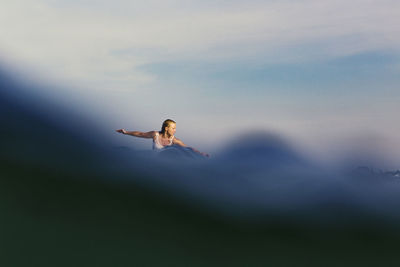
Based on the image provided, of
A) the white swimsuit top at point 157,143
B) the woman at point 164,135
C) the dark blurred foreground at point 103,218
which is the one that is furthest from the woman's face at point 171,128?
the dark blurred foreground at point 103,218

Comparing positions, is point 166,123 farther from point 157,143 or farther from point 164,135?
point 157,143

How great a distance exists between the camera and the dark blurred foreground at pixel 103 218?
1055cm

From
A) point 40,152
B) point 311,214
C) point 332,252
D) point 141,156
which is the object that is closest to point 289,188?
point 311,214

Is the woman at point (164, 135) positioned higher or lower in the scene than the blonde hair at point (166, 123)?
lower

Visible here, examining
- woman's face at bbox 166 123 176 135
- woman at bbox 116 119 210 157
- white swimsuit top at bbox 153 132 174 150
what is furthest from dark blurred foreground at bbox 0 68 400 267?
woman's face at bbox 166 123 176 135

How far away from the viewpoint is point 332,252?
11.2m

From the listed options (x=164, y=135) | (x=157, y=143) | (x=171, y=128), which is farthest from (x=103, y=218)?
(x=171, y=128)

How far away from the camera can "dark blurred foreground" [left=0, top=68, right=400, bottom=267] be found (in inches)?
415

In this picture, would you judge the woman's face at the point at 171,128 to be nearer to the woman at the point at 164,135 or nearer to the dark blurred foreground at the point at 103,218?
the woman at the point at 164,135

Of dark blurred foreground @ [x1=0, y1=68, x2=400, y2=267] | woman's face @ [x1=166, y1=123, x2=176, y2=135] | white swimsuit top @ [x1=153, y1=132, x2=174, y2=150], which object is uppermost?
woman's face @ [x1=166, y1=123, x2=176, y2=135]

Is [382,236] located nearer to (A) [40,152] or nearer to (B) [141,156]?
(B) [141,156]

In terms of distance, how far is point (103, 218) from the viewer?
424 inches

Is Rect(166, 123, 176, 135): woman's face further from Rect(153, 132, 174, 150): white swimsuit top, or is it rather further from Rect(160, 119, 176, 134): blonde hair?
Rect(153, 132, 174, 150): white swimsuit top

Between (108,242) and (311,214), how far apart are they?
3.56 meters
